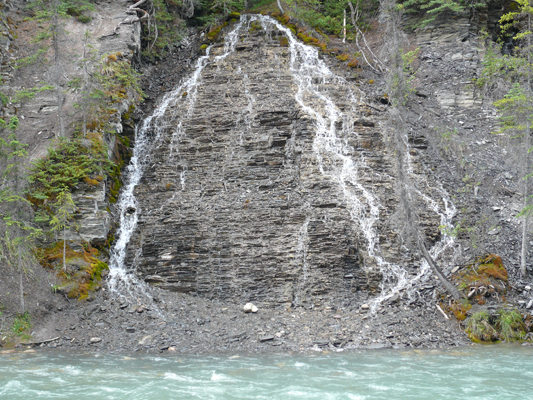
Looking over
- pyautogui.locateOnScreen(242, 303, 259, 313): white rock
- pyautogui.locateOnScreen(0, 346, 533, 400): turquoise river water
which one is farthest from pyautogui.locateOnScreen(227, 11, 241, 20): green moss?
pyautogui.locateOnScreen(0, 346, 533, 400): turquoise river water

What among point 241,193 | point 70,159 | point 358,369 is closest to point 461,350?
point 358,369

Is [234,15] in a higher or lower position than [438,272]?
higher

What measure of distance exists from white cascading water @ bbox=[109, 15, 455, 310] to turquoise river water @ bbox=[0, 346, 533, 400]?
11.4 ft

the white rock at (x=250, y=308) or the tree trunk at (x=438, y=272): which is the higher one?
the tree trunk at (x=438, y=272)

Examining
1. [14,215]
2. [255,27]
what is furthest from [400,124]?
[255,27]

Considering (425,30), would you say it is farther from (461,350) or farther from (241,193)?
(461,350)

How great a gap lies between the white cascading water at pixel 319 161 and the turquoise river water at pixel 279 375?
3.48 metres

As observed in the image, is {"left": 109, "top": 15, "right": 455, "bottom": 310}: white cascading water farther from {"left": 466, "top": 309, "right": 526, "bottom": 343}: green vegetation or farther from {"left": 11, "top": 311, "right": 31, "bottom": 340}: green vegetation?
{"left": 11, "top": 311, "right": 31, "bottom": 340}: green vegetation

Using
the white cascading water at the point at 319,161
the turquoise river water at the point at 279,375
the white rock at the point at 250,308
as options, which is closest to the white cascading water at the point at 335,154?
the white cascading water at the point at 319,161

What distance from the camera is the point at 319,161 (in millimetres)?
17438

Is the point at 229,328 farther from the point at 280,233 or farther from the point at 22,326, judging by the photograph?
the point at 22,326

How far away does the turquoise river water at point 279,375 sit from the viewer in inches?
301

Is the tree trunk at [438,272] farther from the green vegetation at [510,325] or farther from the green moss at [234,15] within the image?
the green moss at [234,15]

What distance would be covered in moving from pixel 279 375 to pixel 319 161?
1044cm
